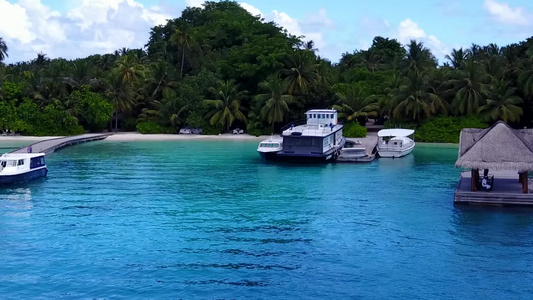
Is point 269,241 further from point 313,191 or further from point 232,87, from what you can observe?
point 232,87

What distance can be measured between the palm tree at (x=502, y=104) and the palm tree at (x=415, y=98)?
5.72 metres

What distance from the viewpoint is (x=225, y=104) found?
78000 millimetres

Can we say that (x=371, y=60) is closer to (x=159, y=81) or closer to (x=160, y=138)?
(x=159, y=81)

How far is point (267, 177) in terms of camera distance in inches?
1741

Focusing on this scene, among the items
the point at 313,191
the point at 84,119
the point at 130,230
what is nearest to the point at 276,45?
the point at 84,119

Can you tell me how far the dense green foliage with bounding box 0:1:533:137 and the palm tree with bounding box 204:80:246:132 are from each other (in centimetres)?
14

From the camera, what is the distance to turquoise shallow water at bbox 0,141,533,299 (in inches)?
801

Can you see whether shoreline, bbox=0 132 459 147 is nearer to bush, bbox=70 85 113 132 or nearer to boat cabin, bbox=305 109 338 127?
bush, bbox=70 85 113 132

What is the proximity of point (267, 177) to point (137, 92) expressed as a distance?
46442 millimetres

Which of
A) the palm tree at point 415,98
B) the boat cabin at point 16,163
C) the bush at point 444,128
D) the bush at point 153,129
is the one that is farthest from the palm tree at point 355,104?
the boat cabin at point 16,163

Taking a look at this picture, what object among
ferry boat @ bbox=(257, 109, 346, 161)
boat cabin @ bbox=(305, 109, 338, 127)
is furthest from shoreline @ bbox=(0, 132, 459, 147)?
ferry boat @ bbox=(257, 109, 346, 161)

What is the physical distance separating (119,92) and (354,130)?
1257 inches

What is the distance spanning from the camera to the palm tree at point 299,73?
76.5 m

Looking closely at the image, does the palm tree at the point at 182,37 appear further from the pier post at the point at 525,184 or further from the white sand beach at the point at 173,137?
the pier post at the point at 525,184
